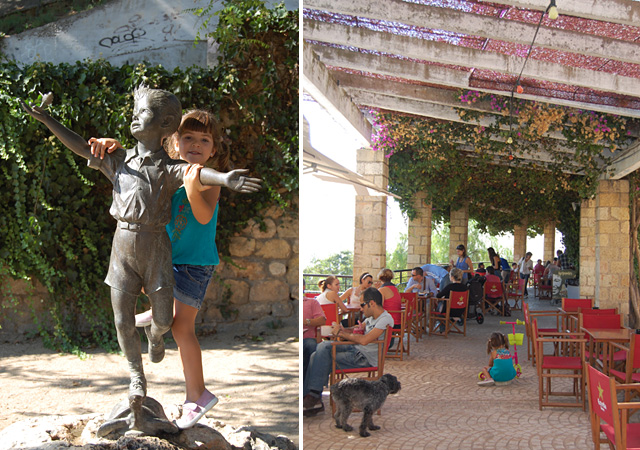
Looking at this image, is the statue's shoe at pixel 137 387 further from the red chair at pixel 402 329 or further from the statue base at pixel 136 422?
the red chair at pixel 402 329

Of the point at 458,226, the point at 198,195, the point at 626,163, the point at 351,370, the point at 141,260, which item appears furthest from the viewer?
the point at 458,226

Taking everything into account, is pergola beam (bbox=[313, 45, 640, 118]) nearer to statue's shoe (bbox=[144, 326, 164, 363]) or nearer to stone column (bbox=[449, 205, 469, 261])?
statue's shoe (bbox=[144, 326, 164, 363])

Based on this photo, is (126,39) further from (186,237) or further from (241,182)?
(241,182)

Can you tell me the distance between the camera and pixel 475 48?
4.95 metres

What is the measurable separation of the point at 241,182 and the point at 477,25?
3174 millimetres

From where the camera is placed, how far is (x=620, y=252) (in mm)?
8875

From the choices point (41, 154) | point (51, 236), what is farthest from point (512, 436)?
point (41, 154)

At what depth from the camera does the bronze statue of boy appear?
2027mm

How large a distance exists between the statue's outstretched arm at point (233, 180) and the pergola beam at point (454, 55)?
3.23 m

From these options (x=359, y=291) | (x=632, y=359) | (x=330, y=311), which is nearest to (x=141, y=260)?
(x=330, y=311)

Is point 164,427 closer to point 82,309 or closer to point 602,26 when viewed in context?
point 82,309

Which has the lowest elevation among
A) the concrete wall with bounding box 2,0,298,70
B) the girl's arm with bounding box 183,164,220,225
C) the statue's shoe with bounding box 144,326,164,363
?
the statue's shoe with bounding box 144,326,164,363

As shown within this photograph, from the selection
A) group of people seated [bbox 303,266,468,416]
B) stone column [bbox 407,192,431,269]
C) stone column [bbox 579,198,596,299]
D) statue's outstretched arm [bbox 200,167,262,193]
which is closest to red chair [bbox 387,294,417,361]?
group of people seated [bbox 303,266,468,416]

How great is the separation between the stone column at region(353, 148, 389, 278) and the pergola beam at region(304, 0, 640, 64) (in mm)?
4122
